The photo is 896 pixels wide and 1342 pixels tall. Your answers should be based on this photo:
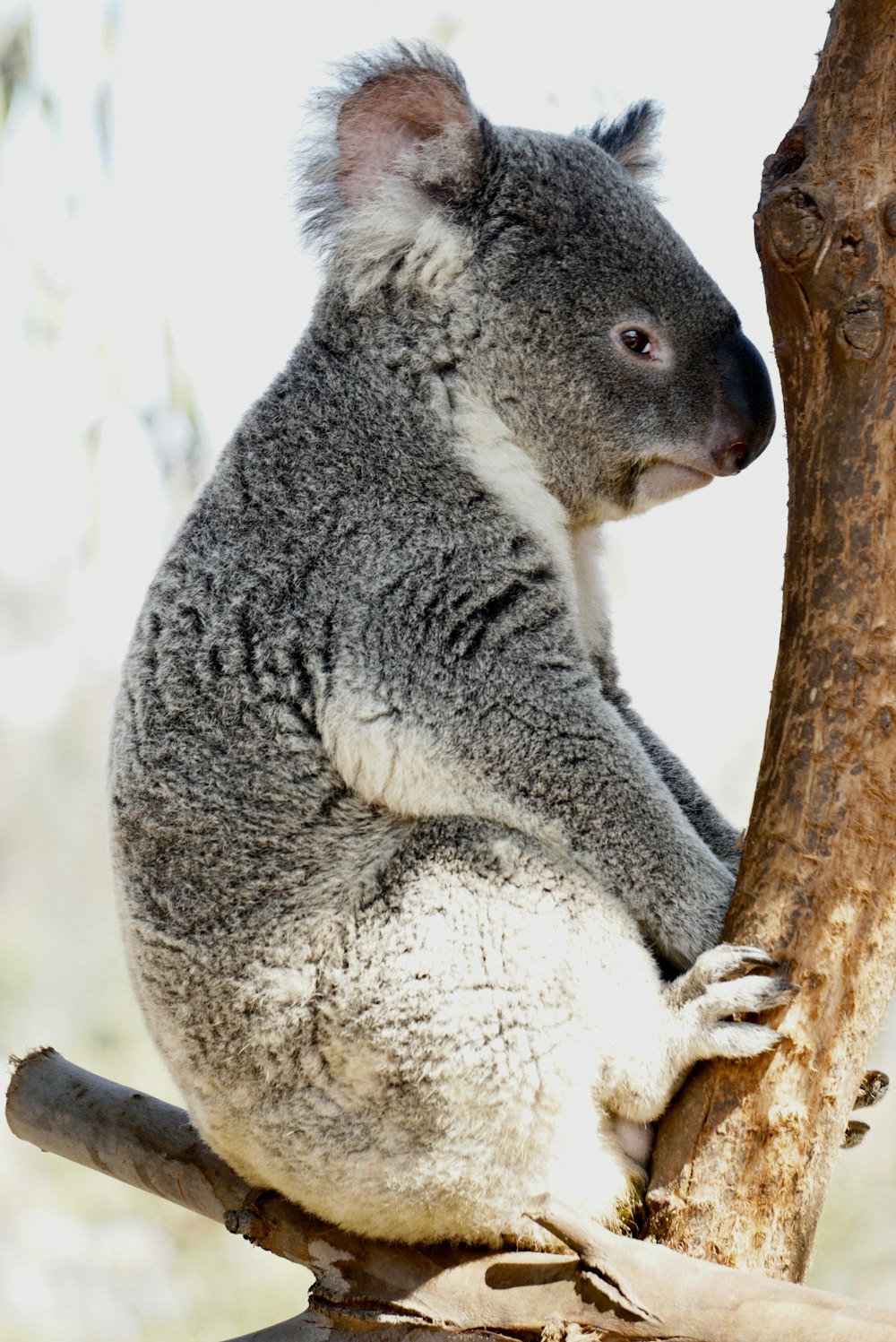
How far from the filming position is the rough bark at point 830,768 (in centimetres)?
169

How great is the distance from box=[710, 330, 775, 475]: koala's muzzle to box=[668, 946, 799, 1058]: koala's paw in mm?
883

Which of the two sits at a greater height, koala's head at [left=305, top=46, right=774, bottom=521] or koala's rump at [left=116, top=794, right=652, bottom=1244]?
koala's head at [left=305, top=46, right=774, bottom=521]

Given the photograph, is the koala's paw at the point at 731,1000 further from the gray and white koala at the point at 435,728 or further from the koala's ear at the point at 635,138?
the koala's ear at the point at 635,138

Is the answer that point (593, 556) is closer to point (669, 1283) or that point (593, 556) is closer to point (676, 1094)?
point (676, 1094)

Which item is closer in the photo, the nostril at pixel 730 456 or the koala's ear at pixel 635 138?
the nostril at pixel 730 456

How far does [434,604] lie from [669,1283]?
0.99m

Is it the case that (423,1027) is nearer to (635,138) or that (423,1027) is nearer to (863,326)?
(863,326)

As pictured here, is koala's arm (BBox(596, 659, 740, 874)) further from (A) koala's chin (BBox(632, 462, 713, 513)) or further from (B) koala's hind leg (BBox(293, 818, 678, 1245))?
(B) koala's hind leg (BBox(293, 818, 678, 1245))

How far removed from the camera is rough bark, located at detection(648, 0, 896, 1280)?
1.69m

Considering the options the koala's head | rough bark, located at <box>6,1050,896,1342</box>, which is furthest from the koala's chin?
rough bark, located at <box>6,1050,896,1342</box>

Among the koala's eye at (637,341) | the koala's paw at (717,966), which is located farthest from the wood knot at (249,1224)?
the koala's eye at (637,341)

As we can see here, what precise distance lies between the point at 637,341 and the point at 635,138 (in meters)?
0.84

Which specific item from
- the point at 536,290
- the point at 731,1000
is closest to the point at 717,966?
the point at 731,1000

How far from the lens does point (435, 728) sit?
1925mm
